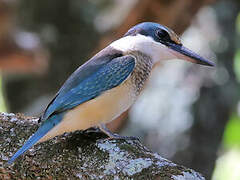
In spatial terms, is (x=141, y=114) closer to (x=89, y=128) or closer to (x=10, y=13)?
(x=10, y=13)

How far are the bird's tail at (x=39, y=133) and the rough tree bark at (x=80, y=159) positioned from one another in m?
0.06

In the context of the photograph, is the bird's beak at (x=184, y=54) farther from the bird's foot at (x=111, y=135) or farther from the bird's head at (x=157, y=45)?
the bird's foot at (x=111, y=135)

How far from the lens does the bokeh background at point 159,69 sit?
285 inches

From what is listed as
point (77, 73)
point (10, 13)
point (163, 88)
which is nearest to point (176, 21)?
point (163, 88)

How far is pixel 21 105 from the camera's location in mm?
8367

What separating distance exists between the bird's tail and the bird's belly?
5 cm

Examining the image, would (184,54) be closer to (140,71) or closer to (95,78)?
(140,71)

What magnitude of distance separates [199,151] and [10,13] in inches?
121

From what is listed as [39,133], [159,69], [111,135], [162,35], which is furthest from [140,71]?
[159,69]

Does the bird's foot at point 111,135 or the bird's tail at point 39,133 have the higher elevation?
the bird's tail at point 39,133

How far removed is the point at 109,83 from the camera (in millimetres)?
3865

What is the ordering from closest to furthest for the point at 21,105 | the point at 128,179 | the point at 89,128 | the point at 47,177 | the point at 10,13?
the point at 128,179 < the point at 47,177 < the point at 89,128 < the point at 10,13 < the point at 21,105

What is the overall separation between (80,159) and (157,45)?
4.30 ft

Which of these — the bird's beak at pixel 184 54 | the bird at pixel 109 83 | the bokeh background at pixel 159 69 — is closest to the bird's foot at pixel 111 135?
the bird at pixel 109 83
